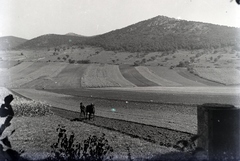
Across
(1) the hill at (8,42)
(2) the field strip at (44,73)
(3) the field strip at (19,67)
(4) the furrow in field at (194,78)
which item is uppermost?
(1) the hill at (8,42)

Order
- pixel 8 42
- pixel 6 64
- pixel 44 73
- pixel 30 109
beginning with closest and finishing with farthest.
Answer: pixel 30 109
pixel 44 73
pixel 6 64
pixel 8 42

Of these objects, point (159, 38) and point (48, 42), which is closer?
point (159, 38)

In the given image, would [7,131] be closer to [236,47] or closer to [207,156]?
[207,156]

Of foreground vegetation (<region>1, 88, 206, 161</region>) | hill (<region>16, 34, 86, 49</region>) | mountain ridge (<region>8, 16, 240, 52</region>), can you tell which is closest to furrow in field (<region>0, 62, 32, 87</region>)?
hill (<region>16, 34, 86, 49</region>)

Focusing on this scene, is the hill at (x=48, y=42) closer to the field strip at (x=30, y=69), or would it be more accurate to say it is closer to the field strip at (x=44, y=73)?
the field strip at (x=30, y=69)

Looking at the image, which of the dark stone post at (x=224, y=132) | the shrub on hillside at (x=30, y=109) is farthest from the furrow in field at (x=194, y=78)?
the dark stone post at (x=224, y=132)

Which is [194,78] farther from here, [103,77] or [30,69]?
[30,69]

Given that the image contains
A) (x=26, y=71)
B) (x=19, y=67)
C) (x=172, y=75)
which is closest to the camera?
(x=172, y=75)

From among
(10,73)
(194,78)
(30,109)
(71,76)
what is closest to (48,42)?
(10,73)
